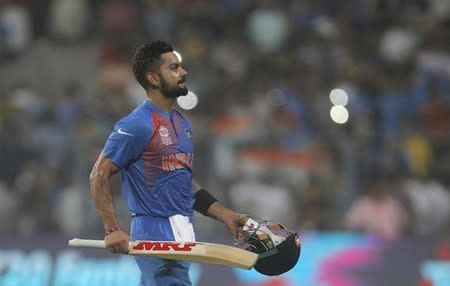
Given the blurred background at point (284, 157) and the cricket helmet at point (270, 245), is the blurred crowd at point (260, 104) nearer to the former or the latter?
the blurred background at point (284, 157)

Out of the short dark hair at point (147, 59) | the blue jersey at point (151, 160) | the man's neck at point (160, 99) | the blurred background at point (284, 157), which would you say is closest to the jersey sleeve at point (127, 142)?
the blue jersey at point (151, 160)

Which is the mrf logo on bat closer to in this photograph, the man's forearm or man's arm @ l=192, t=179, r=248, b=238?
the man's forearm

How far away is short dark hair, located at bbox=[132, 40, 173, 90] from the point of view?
22.6ft

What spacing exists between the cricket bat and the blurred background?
4331 millimetres

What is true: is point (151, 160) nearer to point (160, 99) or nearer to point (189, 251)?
point (160, 99)

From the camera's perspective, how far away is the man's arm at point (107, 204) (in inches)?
255

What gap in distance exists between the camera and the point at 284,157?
1138 centimetres

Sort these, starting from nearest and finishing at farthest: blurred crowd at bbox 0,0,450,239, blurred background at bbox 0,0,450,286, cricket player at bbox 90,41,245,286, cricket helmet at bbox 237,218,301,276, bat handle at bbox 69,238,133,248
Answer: bat handle at bbox 69,238,133,248 → cricket player at bbox 90,41,245,286 → cricket helmet at bbox 237,218,301,276 → blurred background at bbox 0,0,450,286 → blurred crowd at bbox 0,0,450,239

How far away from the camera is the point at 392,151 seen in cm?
1197

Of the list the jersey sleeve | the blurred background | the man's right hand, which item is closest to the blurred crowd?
the blurred background

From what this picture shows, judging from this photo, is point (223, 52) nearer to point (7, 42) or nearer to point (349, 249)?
point (7, 42)

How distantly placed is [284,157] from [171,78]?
4625 mm

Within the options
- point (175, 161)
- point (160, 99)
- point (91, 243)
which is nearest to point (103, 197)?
point (91, 243)

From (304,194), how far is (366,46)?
12.7 ft
